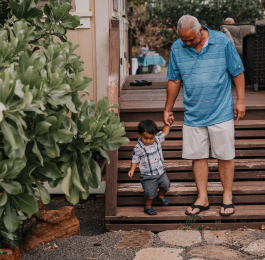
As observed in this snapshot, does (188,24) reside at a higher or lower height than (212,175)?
higher

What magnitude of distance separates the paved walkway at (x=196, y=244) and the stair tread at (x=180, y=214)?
135 millimetres

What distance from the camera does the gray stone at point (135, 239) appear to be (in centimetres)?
361

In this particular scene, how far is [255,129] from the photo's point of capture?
4879 mm

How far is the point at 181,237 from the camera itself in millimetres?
3729

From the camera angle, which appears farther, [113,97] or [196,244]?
[113,97]

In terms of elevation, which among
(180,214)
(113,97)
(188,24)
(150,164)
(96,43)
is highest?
(188,24)

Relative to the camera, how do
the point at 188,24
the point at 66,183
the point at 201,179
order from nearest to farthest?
1. the point at 66,183
2. the point at 188,24
3. the point at 201,179

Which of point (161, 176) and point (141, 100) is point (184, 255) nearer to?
point (161, 176)

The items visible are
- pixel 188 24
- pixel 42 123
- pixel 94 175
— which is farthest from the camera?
pixel 188 24

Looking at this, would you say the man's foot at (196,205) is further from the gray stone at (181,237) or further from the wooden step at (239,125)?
the wooden step at (239,125)

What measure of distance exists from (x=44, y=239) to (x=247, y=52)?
5277mm

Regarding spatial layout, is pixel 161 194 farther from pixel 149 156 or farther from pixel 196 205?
pixel 149 156

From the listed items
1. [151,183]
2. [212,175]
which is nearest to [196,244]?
[151,183]

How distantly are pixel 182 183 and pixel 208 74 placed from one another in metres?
1.39
